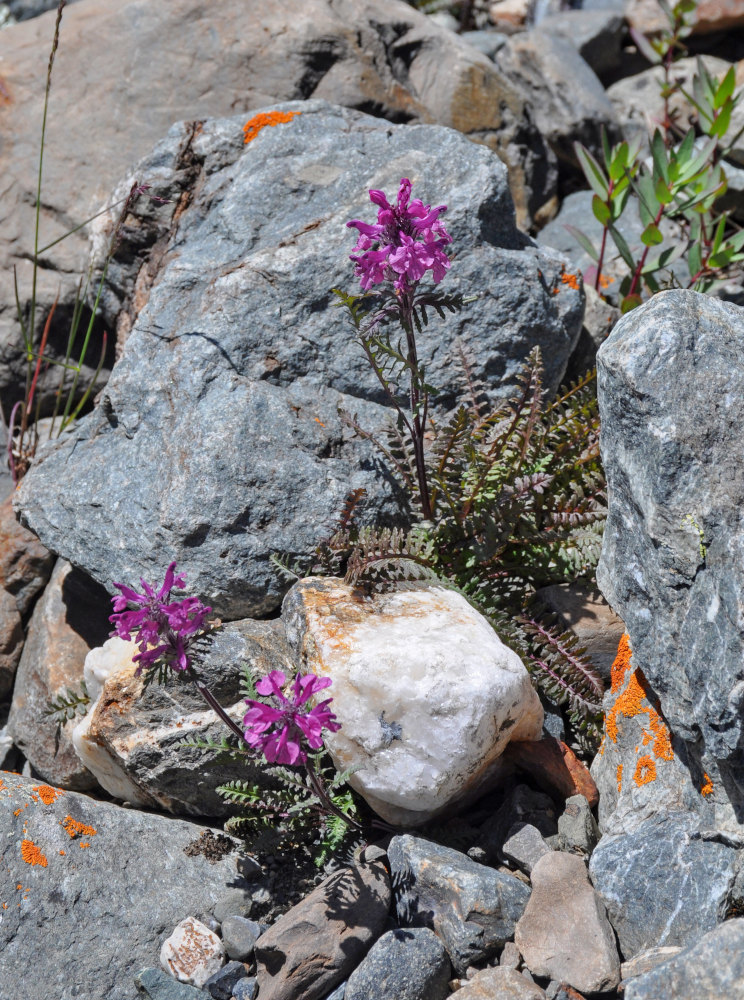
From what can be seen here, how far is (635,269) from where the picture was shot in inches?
216

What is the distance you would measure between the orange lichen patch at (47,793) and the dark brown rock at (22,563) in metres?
1.41

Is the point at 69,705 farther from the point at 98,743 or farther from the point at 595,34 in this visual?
the point at 595,34

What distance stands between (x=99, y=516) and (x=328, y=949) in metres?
2.19

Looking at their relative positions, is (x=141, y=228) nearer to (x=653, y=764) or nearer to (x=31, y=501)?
(x=31, y=501)

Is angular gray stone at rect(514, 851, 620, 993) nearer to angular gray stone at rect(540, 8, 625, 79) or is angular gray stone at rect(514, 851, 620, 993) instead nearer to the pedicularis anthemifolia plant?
the pedicularis anthemifolia plant

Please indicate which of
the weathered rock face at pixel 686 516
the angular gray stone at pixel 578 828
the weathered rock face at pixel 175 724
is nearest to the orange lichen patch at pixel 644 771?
the weathered rock face at pixel 686 516

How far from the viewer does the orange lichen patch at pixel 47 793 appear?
369 centimetres

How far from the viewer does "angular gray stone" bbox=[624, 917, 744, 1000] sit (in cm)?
247

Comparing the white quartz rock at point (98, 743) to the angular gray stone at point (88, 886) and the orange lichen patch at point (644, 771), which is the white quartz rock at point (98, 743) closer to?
the angular gray stone at point (88, 886)

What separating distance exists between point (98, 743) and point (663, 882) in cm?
242

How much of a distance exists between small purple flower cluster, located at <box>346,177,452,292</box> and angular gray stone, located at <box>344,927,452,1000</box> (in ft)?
7.81

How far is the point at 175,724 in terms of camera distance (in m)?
3.81

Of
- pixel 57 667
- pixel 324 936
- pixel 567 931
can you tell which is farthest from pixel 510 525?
pixel 57 667

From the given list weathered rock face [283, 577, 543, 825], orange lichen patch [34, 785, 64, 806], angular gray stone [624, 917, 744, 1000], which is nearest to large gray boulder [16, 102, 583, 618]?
weathered rock face [283, 577, 543, 825]
